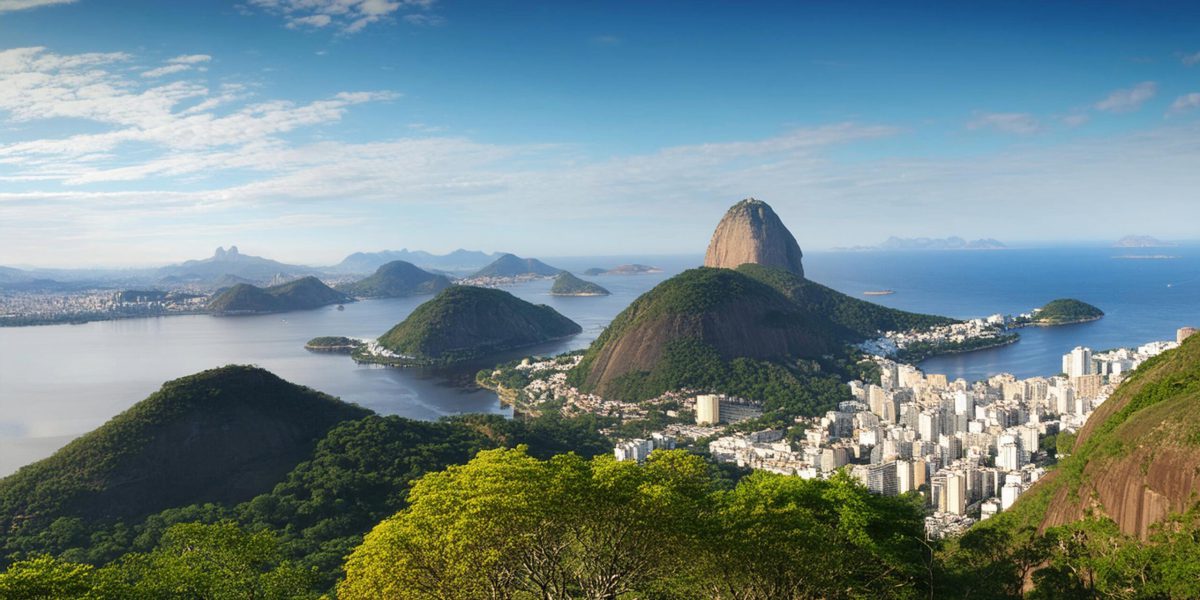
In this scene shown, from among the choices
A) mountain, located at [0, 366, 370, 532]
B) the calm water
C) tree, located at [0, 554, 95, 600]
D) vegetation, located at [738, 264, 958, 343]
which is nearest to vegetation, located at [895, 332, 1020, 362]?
the calm water

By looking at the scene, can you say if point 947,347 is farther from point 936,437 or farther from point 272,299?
point 272,299

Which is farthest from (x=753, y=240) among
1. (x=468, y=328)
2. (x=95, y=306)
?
(x=95, y=306)

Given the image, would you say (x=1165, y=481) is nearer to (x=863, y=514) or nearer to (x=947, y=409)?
(x=863, y=514)

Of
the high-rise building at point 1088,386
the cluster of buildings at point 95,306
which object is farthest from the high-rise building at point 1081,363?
the cluster of buildings at point 95,306

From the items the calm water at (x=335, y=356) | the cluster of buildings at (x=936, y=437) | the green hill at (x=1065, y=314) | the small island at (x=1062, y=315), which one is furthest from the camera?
the green hill at (x=1065, y=314)

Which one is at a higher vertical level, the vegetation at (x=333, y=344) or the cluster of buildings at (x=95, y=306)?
the cluster of buildings at (x=95, y=306)

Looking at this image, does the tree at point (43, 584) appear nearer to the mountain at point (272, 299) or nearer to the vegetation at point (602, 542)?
the vegetation at point (602, 542)

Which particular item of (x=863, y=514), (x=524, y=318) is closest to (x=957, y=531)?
(x=863, y=514)
